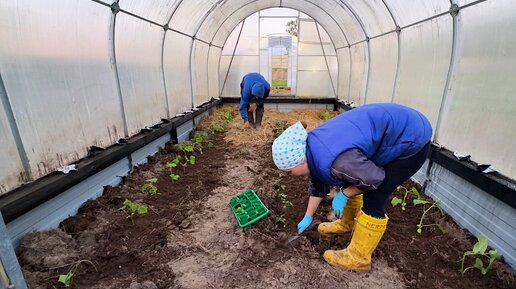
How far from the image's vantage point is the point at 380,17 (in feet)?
17.9

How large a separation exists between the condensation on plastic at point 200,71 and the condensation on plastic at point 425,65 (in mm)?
4754

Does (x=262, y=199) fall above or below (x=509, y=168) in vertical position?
below

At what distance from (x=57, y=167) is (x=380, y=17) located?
5.81 m

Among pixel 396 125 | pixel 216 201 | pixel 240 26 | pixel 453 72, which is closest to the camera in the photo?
pixel 396 125

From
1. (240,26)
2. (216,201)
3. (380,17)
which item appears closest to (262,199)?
(216,201)

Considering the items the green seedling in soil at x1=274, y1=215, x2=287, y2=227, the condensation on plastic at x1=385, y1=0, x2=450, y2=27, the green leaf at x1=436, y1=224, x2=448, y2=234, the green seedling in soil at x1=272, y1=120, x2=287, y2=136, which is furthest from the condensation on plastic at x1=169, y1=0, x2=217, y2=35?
the green leaf at x1=436, y1=224, x2=448, y2=234

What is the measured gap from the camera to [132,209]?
9.55ft

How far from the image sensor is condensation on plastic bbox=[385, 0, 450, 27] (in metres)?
3.49

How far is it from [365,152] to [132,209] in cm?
238

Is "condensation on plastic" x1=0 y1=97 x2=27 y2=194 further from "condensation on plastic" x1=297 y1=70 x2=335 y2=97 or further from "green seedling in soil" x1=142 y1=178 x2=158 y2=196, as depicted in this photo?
"condensation on plastic" x1=297 y1=70 x2=335 y2=97

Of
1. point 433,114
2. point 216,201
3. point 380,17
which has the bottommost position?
point 216,201

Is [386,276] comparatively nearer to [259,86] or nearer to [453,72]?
[453,72]

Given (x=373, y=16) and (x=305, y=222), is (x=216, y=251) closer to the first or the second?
(x=305, y=222)

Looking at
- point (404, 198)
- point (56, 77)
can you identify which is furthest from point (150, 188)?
point (404, 198)
